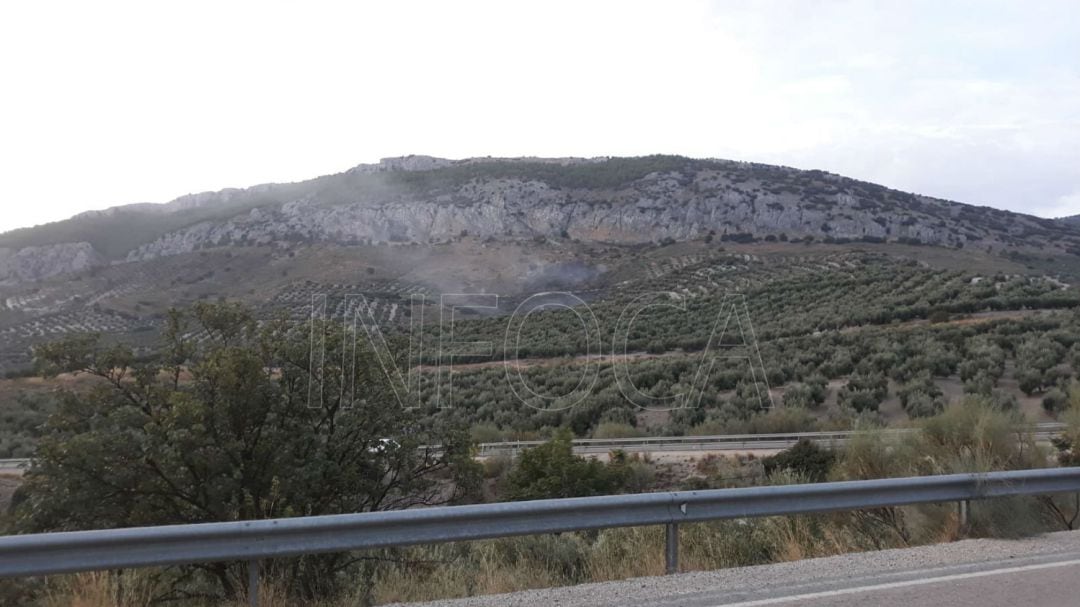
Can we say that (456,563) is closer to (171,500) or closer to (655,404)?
(171,500)

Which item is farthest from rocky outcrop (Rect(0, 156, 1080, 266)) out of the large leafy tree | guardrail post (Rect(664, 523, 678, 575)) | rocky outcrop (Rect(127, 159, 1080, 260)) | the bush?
guardrail post (Rect(664, 523, 678, 575))

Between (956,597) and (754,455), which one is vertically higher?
(956,597)

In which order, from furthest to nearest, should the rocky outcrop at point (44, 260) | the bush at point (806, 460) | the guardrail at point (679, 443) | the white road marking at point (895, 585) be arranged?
the rocky outcrop at point (44, 260)
the guardrail at point (679, 443)
the bush at point (806, 460)
the white road marking at point (895, 585)

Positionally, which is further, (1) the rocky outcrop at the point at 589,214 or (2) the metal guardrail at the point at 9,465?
(1) the rocky outcrop at the point at 589,214

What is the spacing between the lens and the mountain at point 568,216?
318ft

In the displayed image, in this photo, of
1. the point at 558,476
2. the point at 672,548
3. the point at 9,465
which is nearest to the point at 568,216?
the point at 9,465

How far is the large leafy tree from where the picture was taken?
909 cm

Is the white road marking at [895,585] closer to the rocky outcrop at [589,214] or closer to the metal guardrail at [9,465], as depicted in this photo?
the metal guardrail at [9,465]

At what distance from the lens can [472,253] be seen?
9219 centimetres

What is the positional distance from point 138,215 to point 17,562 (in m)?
148

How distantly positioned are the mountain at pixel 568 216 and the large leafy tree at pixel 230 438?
81826 mm

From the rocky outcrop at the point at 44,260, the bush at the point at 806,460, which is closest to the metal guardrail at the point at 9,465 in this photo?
the bush at the point at 806,460

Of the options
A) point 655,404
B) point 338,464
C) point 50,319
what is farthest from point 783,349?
point 50,319

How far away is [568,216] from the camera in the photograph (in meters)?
107
